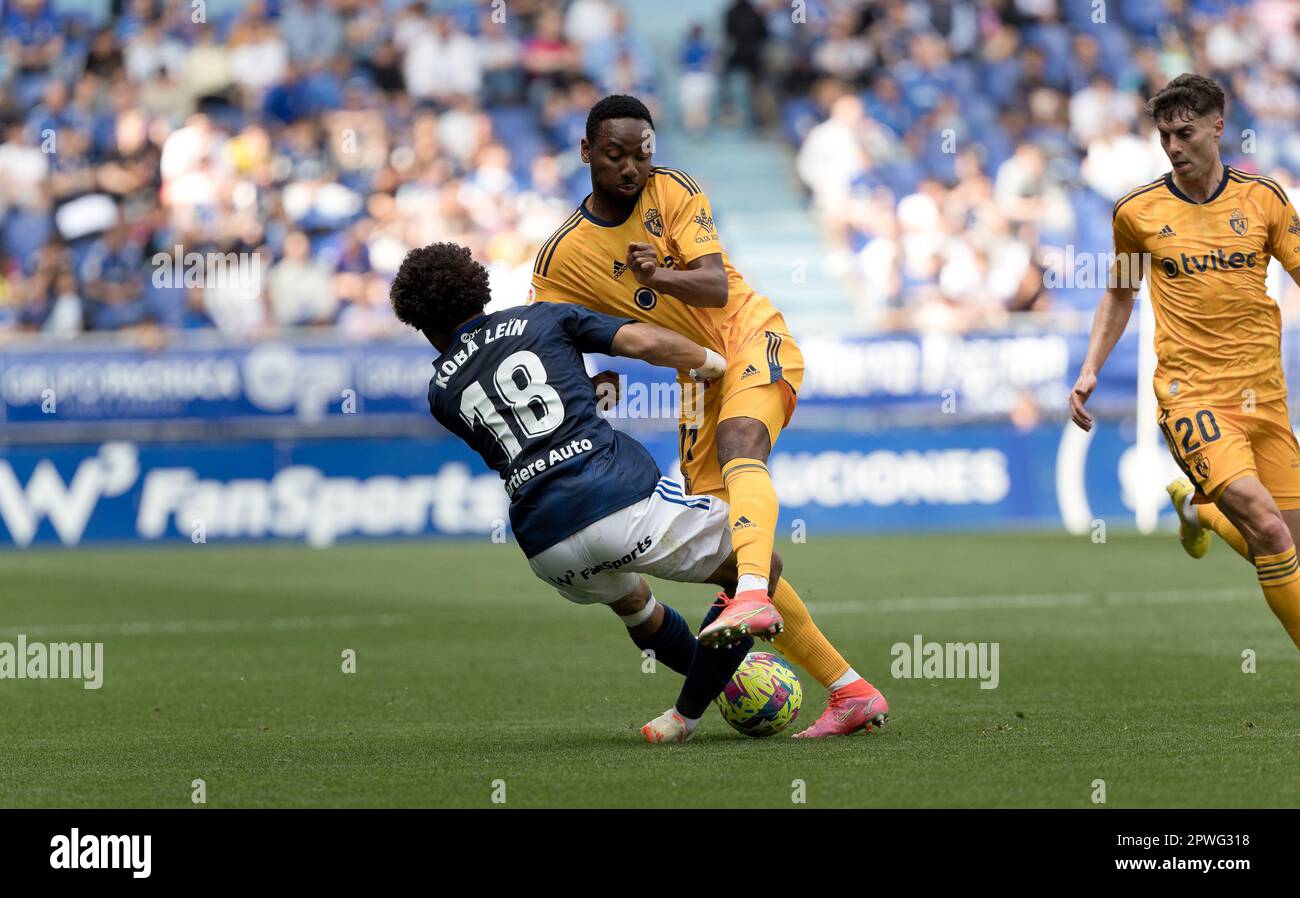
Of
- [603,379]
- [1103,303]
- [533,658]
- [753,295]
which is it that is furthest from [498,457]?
[533,658]

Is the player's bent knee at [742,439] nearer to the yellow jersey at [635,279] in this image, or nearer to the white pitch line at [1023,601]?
the yellow jersey at [635,279]

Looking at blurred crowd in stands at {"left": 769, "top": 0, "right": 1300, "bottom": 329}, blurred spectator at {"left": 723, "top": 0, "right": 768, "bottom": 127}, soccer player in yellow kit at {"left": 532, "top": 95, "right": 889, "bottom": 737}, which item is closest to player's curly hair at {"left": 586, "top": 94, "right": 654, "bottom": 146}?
soccer player in yellow kit at {"left": 532, "top": 95, "right": 889, "bottom": 737}

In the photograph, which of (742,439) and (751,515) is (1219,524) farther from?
(751,515)

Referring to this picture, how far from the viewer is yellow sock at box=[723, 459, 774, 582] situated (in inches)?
271

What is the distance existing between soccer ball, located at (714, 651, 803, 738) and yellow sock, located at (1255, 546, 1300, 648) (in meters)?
2.03

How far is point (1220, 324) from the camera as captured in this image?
818cm

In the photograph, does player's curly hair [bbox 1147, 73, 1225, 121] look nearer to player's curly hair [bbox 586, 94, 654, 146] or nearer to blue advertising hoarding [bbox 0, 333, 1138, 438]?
player's curly hair [bbox 586, 94, 654, 146]

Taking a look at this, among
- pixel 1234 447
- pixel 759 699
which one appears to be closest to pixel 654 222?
pixel 759 699

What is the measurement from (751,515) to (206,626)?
6.73 m

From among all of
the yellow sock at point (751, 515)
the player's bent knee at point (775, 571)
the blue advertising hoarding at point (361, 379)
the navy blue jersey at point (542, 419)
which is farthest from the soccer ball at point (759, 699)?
the blue advertising hoarding at point (361, 379)

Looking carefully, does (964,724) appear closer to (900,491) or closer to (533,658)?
(533,658)

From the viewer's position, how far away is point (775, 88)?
25.7 metres

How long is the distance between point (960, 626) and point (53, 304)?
→ 1250cm

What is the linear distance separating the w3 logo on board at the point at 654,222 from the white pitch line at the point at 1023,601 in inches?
216
